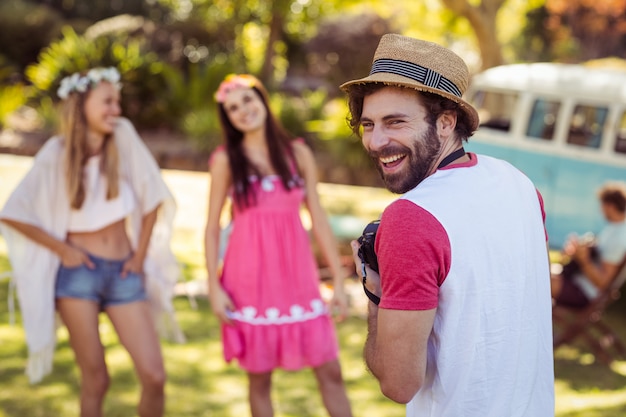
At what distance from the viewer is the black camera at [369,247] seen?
1952mm

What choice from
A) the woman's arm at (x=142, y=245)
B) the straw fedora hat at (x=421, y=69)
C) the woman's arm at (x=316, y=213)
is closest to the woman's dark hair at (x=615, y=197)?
the woman's arm at (x=316, y=213)

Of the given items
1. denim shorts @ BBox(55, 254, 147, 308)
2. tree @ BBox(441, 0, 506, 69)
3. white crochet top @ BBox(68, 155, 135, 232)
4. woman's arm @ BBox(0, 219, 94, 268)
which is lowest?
denim shorts @ BBox(55, 254, 147, 308)

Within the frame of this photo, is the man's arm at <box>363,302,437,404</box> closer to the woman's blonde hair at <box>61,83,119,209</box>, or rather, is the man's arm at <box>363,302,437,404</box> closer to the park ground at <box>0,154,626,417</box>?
the woman's blonde hair at <box>61,83,119,209</box>

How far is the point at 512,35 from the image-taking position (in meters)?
33.0

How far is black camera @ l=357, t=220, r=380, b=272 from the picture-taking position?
76.9 inches

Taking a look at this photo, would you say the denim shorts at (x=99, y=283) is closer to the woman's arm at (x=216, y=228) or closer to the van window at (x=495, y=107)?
the woman's arm at (x=216, y=228)

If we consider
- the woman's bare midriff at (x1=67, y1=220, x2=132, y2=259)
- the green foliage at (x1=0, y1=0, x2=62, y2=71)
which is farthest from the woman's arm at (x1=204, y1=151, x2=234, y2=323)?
the green foliage at (x1=0, y1=0, x2=62, y2=71)

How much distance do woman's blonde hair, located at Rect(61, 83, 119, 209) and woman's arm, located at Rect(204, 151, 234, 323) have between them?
475 millimetres

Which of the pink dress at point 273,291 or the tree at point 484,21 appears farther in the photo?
the tree at point 484,21

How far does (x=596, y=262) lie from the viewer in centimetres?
620

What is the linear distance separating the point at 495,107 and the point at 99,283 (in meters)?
7.34

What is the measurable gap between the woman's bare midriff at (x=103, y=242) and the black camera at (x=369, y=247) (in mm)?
2136

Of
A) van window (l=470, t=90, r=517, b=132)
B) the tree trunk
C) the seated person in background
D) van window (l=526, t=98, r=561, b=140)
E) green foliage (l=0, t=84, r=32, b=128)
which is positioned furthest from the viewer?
the tree trunk

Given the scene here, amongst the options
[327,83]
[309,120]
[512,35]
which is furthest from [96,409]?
[512,35]
